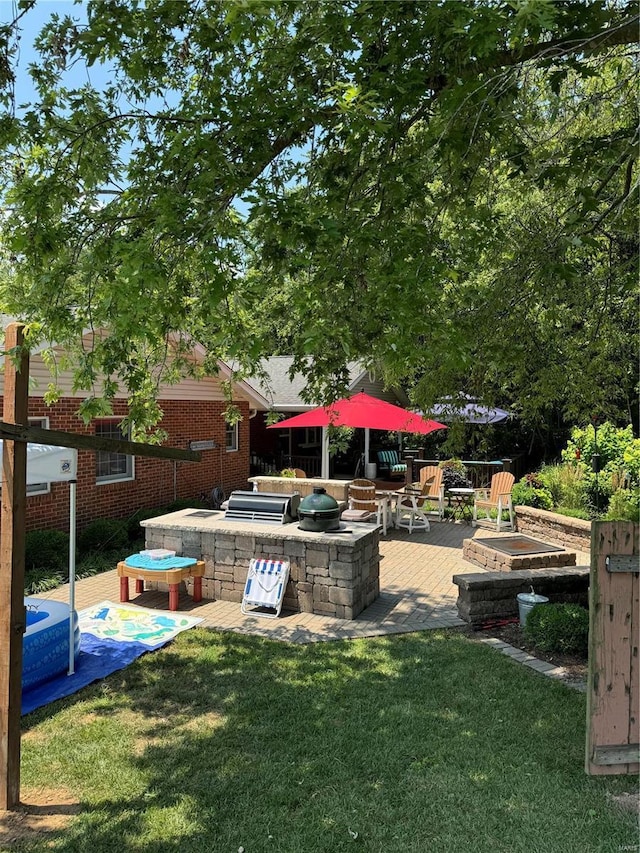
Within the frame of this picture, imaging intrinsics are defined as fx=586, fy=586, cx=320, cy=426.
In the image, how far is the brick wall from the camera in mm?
10727

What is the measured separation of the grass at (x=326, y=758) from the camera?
3.60 m

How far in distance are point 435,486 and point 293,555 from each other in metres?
7.02

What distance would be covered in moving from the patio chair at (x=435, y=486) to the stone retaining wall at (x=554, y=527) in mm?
1923

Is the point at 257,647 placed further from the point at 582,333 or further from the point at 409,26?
the point at 409,26

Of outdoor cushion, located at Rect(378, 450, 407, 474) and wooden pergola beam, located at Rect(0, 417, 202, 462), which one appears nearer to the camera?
wooden pergola beam, located at Rect(0, 417, 202, 462)

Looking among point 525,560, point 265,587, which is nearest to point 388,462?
point 525,560

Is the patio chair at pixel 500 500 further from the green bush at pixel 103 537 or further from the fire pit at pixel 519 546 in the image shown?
the green bush at pixel 103 537

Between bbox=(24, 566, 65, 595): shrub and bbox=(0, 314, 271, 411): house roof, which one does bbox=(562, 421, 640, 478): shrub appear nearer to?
bbox=(0, 314, 271, 411): house roof

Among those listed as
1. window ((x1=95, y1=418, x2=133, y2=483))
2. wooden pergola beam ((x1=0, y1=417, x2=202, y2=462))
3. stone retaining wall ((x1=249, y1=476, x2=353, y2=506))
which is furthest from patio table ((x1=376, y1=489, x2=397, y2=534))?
wooden pergola beam ((x1=0, y1=417, x2=202, y2=462))

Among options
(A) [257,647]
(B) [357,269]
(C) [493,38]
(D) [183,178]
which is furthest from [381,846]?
(C) [493,38]

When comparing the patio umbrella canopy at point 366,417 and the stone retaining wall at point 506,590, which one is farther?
the patio umbrella canopy at point 366,417

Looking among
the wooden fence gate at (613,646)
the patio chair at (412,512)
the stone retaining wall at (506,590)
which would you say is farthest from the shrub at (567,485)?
the wooden fence gate at (613,646)

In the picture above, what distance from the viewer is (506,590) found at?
294 inches

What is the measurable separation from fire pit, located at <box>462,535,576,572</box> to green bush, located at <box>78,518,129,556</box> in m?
6.62
